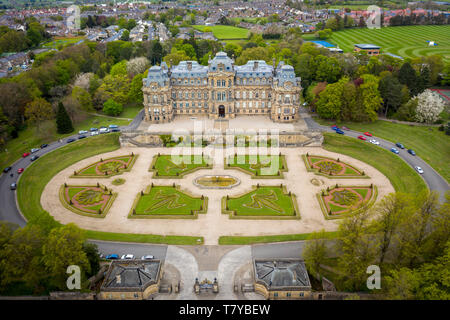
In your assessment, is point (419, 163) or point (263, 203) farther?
point (419, 163)

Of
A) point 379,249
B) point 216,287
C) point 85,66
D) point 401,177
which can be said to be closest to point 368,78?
point 401,177

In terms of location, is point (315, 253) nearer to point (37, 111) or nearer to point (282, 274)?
point (282, 274)

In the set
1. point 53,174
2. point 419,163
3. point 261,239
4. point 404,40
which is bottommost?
point 261,239

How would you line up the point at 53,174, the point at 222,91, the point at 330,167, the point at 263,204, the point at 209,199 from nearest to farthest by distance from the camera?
the point at 263,204 → the point at 209,199 → the point at 53,174 → the point at 330,167 → the point at 222,91

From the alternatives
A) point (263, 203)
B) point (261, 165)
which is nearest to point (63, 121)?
point (261, 165)

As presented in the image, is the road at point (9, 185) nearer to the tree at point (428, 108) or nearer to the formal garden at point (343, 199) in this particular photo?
Result: the formal garden at point (343, 199)

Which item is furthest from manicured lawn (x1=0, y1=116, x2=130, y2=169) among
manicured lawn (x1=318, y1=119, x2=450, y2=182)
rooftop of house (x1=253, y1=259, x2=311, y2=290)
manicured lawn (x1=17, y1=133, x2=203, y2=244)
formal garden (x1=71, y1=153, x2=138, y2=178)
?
rooftop of house (x1=253, y1=259, x2=311, y2=290)

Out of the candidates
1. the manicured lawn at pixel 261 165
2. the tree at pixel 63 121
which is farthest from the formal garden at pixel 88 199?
the tree at pixel 63 121
